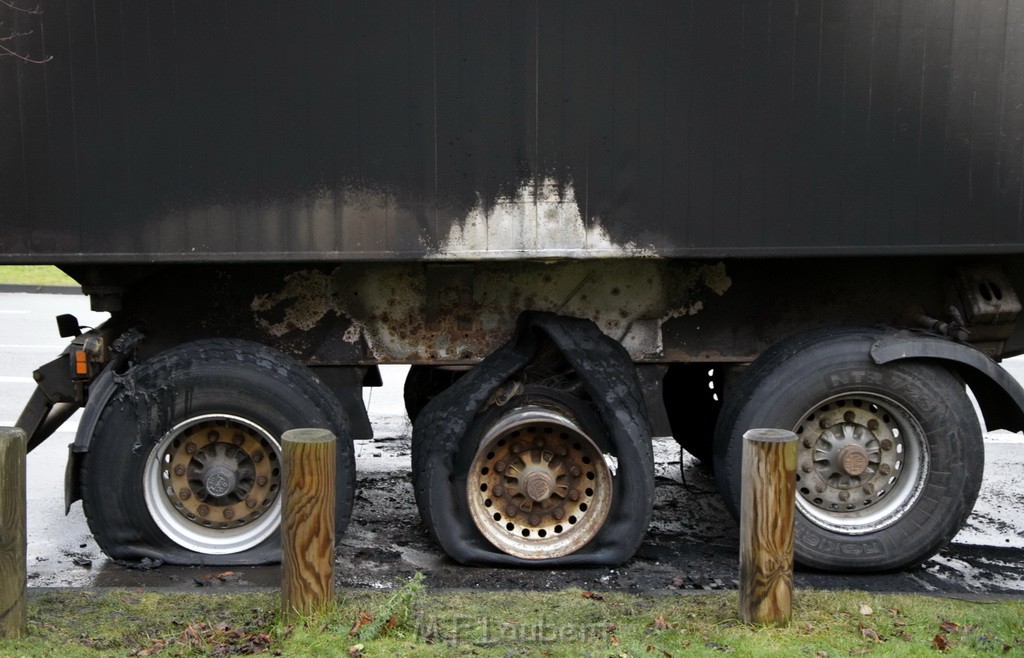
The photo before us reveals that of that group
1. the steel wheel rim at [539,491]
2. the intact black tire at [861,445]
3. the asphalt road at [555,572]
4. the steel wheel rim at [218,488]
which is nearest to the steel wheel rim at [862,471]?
the intact black tire at [861,445]

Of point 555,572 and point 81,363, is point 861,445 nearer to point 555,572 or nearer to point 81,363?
point 555,572

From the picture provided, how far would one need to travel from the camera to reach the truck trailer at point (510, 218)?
539cm

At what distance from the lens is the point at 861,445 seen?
5887 mm

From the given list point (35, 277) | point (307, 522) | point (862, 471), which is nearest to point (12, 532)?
point (307, 522)

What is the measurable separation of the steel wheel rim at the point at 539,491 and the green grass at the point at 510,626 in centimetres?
49

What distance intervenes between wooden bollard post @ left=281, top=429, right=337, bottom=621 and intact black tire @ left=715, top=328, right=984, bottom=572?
2116mm

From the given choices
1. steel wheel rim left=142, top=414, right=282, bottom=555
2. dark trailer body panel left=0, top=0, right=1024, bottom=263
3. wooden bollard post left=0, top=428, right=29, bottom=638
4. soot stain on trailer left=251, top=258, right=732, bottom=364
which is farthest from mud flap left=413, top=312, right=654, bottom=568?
wooden bollard post left=0, top=428, right=29, bottom=638

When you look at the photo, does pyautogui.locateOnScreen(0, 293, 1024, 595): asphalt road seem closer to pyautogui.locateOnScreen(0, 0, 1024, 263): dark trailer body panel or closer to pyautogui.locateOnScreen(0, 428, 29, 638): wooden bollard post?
pyautogui.locateOnScreen(0, 428, 29, 638): wooden bollard post

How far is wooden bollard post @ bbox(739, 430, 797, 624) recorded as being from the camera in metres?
4.73

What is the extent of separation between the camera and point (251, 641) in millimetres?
4672

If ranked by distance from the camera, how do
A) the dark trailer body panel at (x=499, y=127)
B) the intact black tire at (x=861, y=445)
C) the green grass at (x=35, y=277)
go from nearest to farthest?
the dark trailer body panel at (x=499, y=127), the intact black tire at (x=861, y=445), the green grass at (x=35, y=277)

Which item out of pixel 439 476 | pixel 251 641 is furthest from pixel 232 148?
pixel 251 641

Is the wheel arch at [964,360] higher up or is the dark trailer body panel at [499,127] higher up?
the dark trailer body panel at [499,127]

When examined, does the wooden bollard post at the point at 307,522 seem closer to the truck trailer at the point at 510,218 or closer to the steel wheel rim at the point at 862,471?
the truck trailer at the point at 510,218
